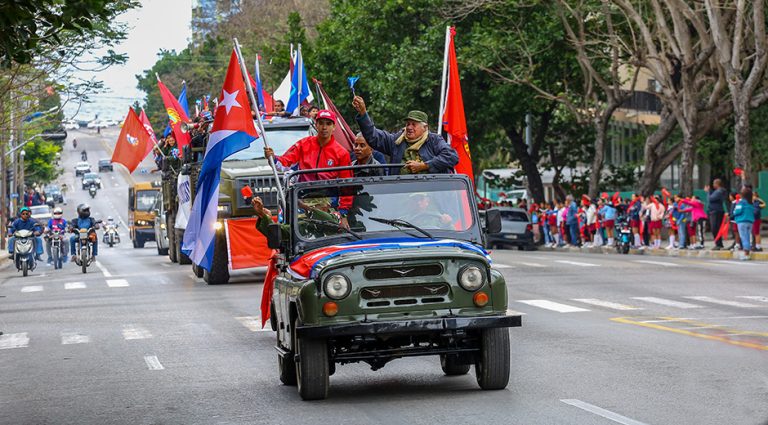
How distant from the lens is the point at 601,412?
980 centimetres

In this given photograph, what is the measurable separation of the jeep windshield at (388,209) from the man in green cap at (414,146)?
13.8 inches

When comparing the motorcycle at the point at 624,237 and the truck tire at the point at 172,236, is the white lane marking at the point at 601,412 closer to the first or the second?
the truck tire at the point at 172,236

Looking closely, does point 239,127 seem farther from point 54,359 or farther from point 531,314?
point 531,314

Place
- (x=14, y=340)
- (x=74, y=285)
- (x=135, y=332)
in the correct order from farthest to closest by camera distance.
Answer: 1. (x=74, y=285)
2. (x=135, y=332)
3. (x=14, y=340)

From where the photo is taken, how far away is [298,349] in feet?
35.2

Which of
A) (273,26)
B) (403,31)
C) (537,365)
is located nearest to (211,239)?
(537,365)

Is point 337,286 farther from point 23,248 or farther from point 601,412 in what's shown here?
point 23,248

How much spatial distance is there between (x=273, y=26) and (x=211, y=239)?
57115mm

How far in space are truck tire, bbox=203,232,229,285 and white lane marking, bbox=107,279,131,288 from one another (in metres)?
2.91

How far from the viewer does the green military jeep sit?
10.4 m

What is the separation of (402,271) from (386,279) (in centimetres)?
13

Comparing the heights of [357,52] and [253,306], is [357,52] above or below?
above

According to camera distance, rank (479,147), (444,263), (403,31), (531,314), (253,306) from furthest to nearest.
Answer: (479,147) → (403,31) → (253,306) → (531,314) → (444,263)

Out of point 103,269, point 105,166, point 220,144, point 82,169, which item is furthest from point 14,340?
point 105,166
